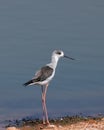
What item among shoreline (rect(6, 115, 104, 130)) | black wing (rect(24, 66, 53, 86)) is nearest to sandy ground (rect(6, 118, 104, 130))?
shoreline (rect(6, 115, 104, 130))

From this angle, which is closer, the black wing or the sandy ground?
the sandy ground

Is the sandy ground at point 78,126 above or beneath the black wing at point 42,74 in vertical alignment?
beneath

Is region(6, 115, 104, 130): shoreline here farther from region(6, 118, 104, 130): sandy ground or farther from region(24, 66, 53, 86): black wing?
region(24, 66, 53, 86): black wing

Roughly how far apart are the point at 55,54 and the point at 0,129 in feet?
5.78

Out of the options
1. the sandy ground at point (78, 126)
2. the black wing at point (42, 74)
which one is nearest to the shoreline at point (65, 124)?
the sandy ground at point (78, 126)

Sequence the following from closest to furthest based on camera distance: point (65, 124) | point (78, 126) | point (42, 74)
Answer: point (78, 126)
point (65, 124)
point (42, 74)

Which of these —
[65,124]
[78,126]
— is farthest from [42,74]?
[78,126]

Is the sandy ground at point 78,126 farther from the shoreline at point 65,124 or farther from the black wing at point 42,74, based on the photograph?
the black wing at point 42,74

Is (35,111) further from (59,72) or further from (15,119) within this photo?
(59,72)

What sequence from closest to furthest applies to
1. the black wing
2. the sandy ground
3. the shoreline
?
the sandy ground
the shoreline
the black wing

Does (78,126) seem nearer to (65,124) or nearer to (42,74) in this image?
(65,124)

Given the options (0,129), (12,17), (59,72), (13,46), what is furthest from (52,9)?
(0,129)

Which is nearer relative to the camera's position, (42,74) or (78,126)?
(78,126)

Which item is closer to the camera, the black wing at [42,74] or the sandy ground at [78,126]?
the sandy ground at [78,126]
